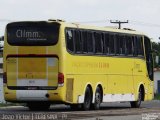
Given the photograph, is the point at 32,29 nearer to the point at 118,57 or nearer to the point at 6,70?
the point at 6,70

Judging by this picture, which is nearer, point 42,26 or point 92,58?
point 42,26

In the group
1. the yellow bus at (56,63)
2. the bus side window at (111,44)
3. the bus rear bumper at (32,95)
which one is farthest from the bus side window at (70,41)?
the bus side window at (111,44)

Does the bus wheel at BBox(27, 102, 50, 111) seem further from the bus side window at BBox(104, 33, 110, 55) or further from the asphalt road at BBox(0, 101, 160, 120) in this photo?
the bus side window at BBox(104, 33, 110, 55)

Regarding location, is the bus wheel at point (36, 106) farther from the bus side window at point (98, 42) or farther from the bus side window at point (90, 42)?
the bus side window at point (98, 42)

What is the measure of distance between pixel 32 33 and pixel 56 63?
148 centimetres

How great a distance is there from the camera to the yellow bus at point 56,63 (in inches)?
1198

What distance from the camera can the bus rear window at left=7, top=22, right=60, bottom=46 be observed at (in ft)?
100

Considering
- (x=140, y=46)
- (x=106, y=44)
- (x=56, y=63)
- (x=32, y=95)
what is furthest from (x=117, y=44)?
(x=32, y=95)

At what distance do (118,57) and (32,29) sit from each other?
6.05 metres

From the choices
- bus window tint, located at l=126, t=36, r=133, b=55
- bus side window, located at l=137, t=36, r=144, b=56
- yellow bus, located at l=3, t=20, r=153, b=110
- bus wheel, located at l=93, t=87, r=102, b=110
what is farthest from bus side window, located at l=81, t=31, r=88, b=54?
bus side window, located at l=137, t=36, r=144, b=56

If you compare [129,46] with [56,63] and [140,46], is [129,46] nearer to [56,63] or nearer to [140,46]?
[140,46]

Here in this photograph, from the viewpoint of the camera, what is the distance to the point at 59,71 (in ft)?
99.8

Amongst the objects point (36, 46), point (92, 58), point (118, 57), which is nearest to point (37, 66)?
point (36, 46)

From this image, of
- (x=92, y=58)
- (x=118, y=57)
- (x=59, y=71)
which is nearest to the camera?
(x=59, y=71)
